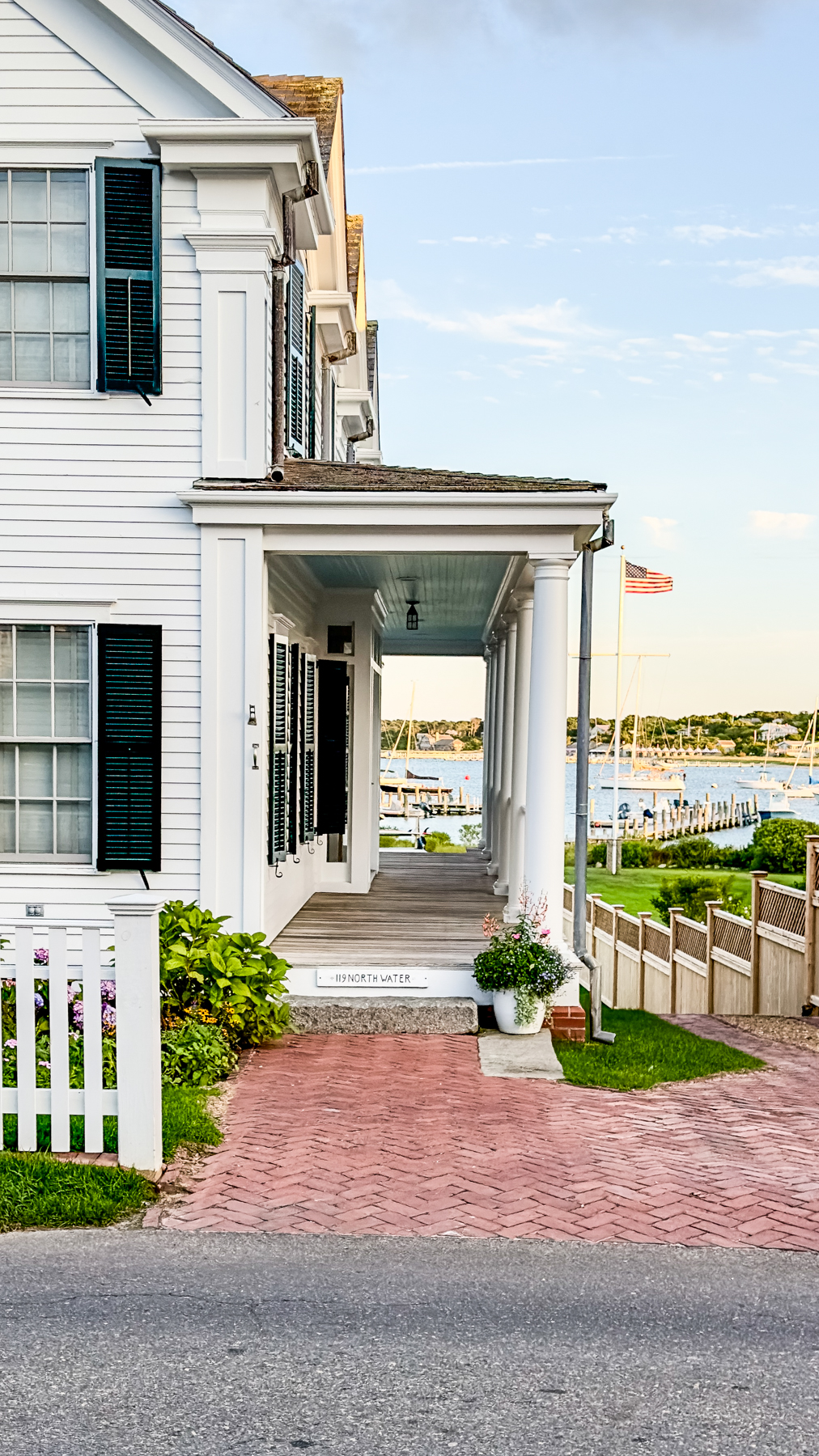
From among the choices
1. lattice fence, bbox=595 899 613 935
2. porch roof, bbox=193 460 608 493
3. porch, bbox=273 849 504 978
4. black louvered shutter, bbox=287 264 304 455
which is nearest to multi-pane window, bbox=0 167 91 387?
porch roof, bbox=193 460 608 493

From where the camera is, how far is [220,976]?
8492mm

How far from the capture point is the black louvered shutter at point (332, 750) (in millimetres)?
14117

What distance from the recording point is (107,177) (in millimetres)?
9469

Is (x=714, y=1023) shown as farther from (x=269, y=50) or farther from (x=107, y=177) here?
(x=269, y=50)

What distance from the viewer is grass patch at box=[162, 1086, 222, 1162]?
20.6 feet

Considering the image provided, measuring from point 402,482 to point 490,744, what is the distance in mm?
9501

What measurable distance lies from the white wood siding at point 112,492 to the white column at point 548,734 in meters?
2.59

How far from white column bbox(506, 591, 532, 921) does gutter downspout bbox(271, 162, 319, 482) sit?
2.88 meters

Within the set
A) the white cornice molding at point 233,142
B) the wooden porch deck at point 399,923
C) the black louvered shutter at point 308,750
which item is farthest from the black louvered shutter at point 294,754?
the white cornice molding at point 233,142

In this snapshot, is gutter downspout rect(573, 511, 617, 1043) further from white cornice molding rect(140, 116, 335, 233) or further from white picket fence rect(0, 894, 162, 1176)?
white picket fence rect(0, 894, 162, 1176)

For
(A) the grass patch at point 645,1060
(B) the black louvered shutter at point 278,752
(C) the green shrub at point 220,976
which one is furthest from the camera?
(B) the black louvered shutter at point 278,752

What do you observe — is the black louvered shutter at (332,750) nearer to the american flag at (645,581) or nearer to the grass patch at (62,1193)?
the grass patch at (62,1193)

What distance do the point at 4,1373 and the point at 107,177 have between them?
8.33 meters

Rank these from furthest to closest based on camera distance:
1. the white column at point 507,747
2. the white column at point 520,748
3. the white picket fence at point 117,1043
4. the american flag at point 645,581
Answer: the american flag at point 645,581 → the white column at point 507,747 → the white column at point 520,748 → the white picket fence at point 117,1043
